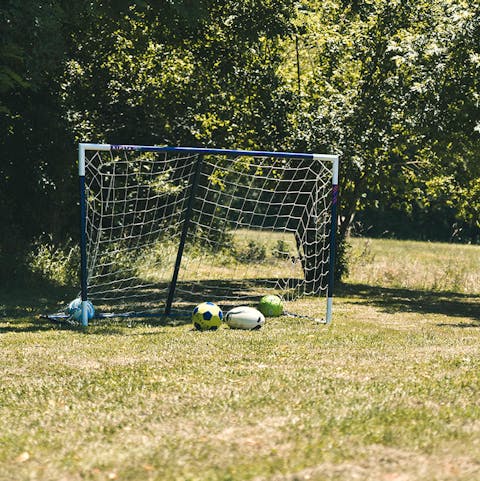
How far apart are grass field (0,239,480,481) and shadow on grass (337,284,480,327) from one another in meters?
2.90

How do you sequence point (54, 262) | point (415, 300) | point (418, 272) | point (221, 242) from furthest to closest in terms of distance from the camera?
1. point (418, 272)
2. point (221, 242)
3. point (54, 262)
4. point (415, 300)

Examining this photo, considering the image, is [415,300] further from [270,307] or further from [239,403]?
[239,403]

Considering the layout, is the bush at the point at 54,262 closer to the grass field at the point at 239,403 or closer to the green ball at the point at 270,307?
the grass field at the point at 239,403

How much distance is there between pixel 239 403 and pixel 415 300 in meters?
10.8

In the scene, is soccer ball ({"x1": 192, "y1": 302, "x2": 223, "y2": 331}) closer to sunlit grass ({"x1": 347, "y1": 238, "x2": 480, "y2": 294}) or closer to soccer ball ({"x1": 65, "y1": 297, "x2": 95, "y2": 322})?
soccer ball ({"x1": 65, "y1": 297, "x2": 95, "y2": 322})

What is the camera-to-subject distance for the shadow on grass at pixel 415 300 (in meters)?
14.8

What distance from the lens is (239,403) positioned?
652 cm

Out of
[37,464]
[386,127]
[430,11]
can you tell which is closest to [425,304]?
[386,127]

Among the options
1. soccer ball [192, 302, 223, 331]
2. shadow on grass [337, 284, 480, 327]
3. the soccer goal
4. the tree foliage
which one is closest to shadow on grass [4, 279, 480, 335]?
shadow on grass [337, 284, 480, 327]

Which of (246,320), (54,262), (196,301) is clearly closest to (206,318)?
(246,320)

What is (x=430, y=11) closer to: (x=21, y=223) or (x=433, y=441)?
(x=21, y=223)

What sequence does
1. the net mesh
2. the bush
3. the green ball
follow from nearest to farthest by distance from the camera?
the green ball < the net mesh < the bush

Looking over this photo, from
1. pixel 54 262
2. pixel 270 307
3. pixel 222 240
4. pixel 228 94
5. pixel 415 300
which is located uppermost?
pixel 228 94

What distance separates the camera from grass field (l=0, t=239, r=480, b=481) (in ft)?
16.8
